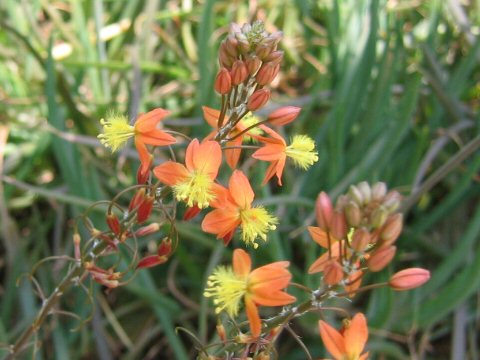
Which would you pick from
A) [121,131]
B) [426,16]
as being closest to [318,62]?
[426,16]

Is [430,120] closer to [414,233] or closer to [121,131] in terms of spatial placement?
[414,233]

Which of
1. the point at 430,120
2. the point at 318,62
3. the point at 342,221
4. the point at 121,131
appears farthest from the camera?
the point at 318,62

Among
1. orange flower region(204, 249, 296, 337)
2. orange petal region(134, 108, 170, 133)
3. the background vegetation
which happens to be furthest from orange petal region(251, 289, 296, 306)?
the background vegetation

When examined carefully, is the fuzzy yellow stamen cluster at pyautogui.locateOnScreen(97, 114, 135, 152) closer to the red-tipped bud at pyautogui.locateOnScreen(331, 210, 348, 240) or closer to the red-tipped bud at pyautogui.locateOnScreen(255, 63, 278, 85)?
the red-tipped bud at pyautogui.locateOnScreen(255, 63, 278, 85)

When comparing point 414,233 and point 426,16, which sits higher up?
point 426,16

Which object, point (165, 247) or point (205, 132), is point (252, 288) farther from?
point (205, 132)

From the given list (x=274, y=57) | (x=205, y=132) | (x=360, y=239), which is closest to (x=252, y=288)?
(x=360, y=239)

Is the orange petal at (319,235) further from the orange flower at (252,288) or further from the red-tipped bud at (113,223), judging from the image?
the red-tipped bud at (113,223)
